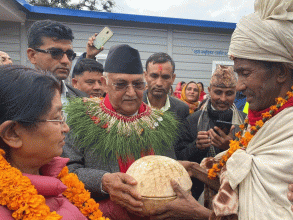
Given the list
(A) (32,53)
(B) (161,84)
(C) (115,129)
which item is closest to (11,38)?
(A) (32,53)

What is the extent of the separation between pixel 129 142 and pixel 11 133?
999 mm

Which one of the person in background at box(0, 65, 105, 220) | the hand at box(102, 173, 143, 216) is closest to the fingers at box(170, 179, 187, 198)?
the hand at box(102, 173, 143, 216)

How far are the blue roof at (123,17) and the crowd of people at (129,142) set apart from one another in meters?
6.34

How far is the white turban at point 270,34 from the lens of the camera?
1.80m

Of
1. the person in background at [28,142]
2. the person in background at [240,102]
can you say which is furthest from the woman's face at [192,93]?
the person in background at [28,142]

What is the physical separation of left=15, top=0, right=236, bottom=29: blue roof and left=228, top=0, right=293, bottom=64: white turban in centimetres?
708

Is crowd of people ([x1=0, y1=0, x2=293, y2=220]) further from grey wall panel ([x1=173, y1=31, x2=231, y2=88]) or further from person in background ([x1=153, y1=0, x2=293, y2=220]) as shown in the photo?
grey wall panel ([x1=173, y1=31, x2=231, y2=88])

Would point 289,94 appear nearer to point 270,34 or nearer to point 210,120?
point 270,34

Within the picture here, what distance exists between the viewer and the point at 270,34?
5.97 feet

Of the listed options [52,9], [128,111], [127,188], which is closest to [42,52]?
[128,111]

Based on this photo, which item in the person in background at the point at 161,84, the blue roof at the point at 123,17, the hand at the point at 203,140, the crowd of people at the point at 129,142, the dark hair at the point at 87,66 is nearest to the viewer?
the crowd of people at the point at 129,142

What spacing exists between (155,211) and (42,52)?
2.11 metres

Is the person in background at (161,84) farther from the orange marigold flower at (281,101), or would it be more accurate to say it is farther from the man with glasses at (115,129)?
the orange marigold flower at (281,101)

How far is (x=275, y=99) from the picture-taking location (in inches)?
73.2
